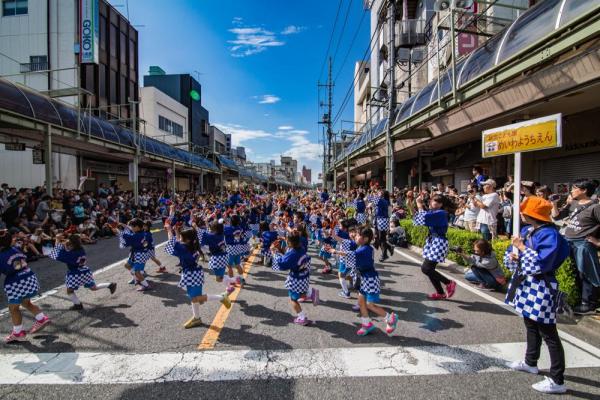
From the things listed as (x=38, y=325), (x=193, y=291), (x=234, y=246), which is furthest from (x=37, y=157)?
(x=193, y=291)

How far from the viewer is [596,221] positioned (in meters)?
4.55

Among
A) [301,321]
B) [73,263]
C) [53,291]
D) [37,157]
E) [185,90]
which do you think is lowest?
[53,291]

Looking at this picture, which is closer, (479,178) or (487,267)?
(487,267)

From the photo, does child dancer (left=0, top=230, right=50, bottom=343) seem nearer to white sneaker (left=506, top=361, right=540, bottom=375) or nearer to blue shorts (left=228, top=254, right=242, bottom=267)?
blue shorts (left=228, top=254, right=242, bottom=267)

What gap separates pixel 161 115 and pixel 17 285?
36.8 metres

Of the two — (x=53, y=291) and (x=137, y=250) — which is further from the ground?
(x=137, y=250)

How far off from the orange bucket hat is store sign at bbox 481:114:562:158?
2.04 meters

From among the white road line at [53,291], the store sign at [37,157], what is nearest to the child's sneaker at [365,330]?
the white road line at [53,291]

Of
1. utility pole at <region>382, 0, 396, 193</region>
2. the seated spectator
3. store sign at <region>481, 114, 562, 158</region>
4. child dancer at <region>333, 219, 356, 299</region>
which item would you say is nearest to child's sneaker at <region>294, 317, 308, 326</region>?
child dancer at <region>333, 219, 356, 299</region>

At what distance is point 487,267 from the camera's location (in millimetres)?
5859

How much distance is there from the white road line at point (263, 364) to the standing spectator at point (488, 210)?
3989mm

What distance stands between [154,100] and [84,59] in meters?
17.3

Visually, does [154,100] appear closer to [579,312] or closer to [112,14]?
[112,14]

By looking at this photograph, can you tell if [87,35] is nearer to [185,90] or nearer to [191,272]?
[191,272]
